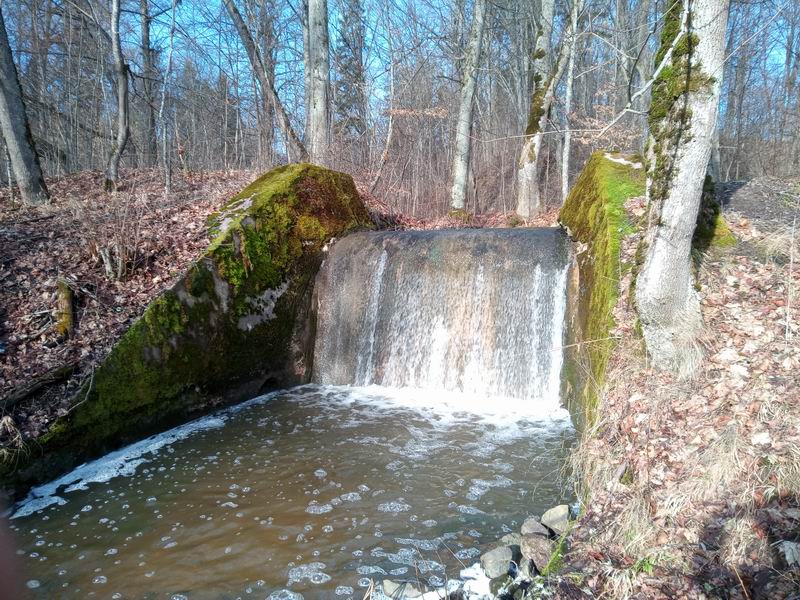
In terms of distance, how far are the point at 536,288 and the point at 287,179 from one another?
4.62 m

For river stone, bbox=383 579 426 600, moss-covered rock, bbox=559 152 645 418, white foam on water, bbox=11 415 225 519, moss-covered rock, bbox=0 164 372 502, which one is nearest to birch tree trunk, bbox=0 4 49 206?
moss-covered rock, bbox=0 164 372 502

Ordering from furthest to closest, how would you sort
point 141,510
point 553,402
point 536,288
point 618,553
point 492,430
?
point 536,288 < point 553,402 < point 492,430 < point 141,510 < point 618,553

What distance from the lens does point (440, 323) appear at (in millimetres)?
7582

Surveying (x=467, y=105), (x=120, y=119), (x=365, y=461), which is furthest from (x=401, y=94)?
(x=365, y=461)

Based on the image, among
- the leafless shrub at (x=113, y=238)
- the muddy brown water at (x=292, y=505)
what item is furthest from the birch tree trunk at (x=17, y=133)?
the muddy brown water at (x=292, y=505)

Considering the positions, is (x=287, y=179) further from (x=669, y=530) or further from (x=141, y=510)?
(x=669, y=530)

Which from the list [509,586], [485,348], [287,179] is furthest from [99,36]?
[509,586]

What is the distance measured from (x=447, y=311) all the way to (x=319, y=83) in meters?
6.61

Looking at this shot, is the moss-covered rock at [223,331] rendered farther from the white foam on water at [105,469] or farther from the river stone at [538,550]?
the river stone at [538,550]

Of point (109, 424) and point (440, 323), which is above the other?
point (440, 323)

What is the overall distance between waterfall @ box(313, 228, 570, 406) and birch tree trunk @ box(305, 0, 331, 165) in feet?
11.3

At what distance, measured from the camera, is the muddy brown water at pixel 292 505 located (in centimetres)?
340

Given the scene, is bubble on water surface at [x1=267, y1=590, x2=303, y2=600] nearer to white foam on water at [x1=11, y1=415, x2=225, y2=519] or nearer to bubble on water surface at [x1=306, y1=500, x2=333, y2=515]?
bubble on water surface at [x1=306, y1=500, x2=333, y2=515]

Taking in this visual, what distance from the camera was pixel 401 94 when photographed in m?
14.0
